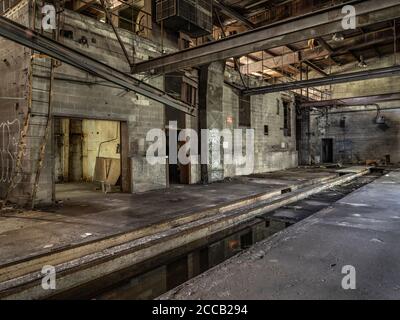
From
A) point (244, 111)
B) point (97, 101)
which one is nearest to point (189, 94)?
point (97, 101)

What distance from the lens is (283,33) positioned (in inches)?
216

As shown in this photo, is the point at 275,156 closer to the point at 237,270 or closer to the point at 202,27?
the point at 202,27

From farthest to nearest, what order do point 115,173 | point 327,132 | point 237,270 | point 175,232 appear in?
1. point 327,132
2. point 115,173
3. point 175,232
4. point 237,270

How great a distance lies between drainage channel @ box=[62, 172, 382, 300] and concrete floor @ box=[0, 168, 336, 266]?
0.69 metres

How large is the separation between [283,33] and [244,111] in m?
7.39

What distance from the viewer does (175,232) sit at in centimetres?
457

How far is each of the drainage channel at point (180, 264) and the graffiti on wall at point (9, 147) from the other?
426 cm

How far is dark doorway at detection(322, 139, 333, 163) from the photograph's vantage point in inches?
844

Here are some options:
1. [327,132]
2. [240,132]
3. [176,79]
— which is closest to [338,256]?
[176,79]

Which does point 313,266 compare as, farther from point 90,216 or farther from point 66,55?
point 66,55

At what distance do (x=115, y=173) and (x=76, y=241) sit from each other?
203 inches

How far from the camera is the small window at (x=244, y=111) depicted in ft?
41.5

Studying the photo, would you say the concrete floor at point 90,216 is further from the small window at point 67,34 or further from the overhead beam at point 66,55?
the small window at point 67,34

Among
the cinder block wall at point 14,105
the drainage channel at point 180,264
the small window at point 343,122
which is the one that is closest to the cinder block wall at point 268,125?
the small window at point 343,122
